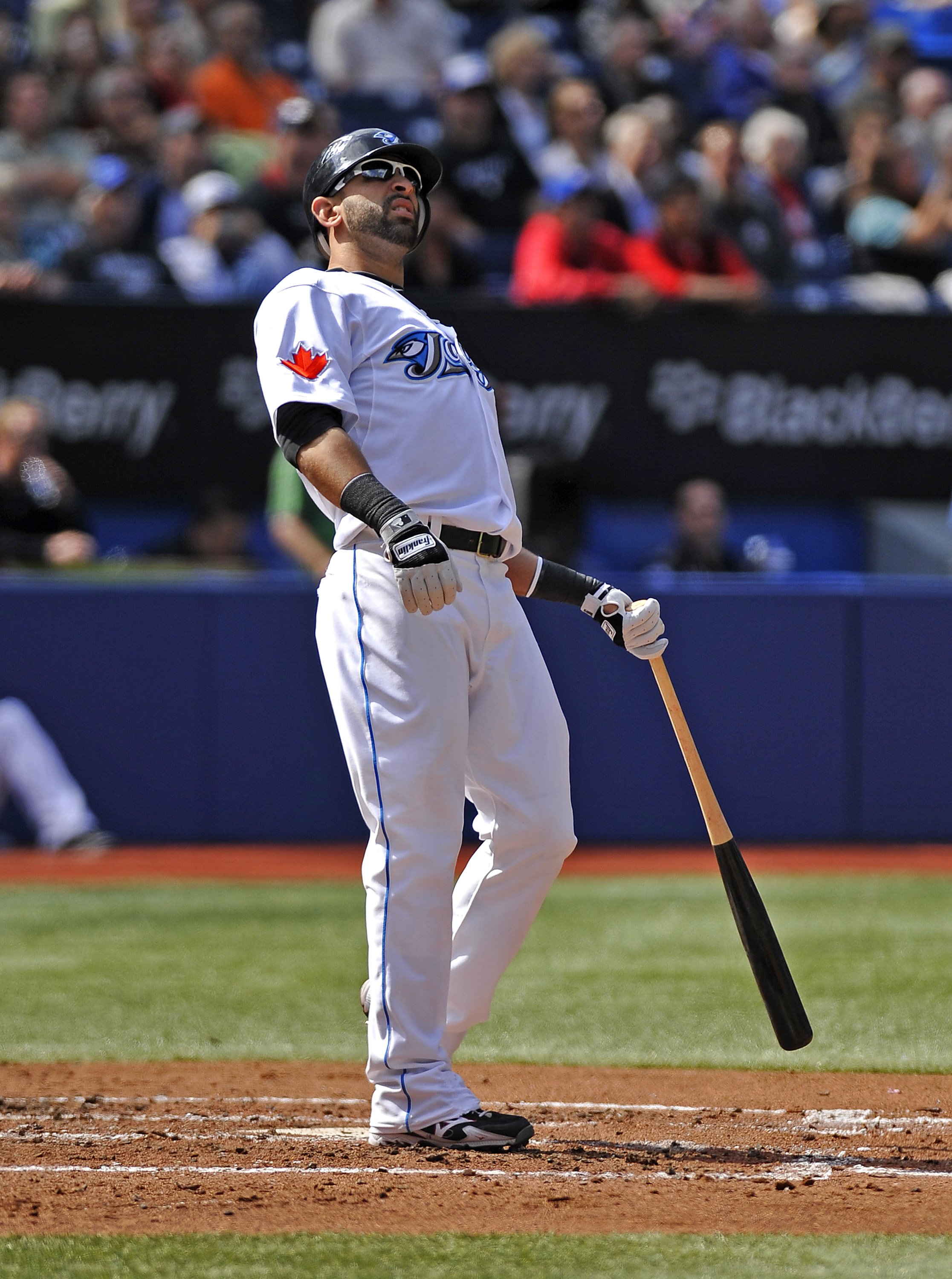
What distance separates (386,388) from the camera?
3764 mm

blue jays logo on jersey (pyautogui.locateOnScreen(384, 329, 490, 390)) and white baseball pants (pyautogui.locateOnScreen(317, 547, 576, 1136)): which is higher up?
blue jays logo on jersey (pyautogui.locateOnScreen(384, 329, 490, 390))

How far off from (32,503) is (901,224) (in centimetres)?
596

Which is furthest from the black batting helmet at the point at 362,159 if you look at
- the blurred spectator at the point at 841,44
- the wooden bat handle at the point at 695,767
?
the blurred spectator at the point at 841,44

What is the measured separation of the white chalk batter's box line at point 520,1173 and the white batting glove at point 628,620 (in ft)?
3.81

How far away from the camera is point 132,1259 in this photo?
2932mm

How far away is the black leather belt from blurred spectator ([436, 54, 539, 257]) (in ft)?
25.5

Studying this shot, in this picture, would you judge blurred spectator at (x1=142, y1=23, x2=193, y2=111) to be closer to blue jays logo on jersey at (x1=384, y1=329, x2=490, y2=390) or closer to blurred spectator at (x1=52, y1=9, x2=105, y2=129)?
blurred spectator at (x1=52, y1=9, x2=105, y2=129)

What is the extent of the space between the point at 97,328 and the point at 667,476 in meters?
3.39

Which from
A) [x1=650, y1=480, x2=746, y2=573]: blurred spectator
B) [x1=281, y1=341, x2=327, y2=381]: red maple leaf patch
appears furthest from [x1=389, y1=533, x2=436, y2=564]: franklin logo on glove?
[x1=650, y1=480, x2=746, y2=573]: blurred spectator

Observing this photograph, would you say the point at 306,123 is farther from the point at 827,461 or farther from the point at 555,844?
the point at 555,844

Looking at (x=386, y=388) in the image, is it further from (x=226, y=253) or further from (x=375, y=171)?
(x=226, y=253)

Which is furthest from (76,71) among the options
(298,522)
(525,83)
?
(298,522)

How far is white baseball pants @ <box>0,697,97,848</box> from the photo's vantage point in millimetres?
8891

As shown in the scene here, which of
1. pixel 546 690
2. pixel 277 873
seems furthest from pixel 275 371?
pixel 277 873
